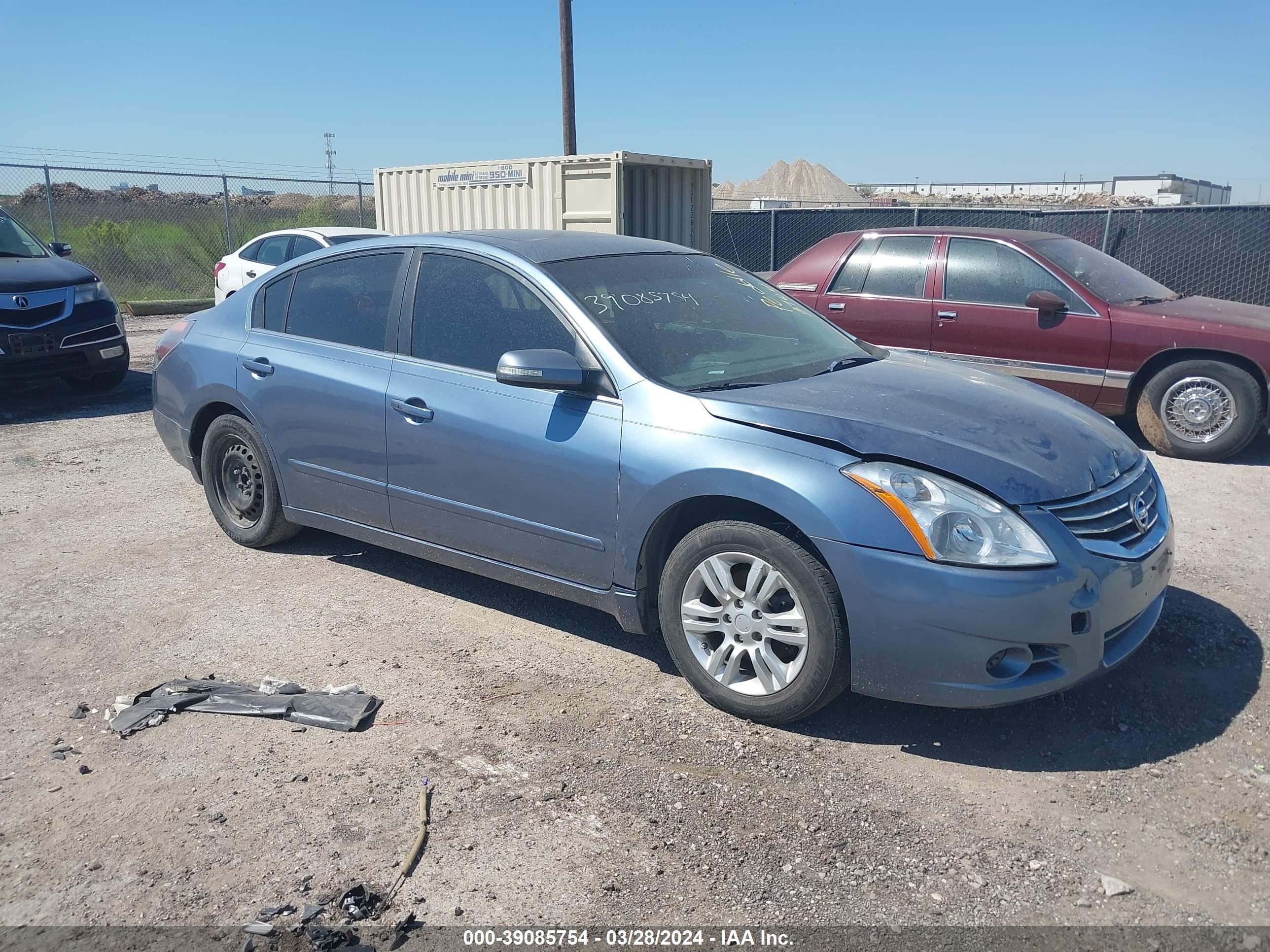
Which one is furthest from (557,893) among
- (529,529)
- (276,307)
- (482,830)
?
(276,307)

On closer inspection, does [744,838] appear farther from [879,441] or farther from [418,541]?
[418,541]

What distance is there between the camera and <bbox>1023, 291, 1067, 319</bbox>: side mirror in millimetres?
8039

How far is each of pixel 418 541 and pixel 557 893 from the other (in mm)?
2219

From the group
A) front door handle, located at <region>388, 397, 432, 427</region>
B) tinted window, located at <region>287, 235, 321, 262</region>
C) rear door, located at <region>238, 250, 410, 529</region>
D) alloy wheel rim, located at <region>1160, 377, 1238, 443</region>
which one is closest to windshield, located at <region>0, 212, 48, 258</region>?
tinted window, located at <region>287, 235, 321, 262</region>

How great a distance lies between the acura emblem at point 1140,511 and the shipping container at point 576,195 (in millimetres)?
7949

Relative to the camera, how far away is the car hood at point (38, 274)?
9539 millimetres

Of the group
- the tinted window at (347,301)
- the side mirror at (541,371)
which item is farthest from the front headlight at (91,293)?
the side mirror at (541,371)

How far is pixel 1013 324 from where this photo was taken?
8.32 m

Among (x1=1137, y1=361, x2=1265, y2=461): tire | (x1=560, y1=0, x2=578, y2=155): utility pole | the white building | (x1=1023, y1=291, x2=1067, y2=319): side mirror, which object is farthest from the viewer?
the white building

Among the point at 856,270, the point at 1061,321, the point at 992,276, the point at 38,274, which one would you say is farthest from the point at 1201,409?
the point at 38,274

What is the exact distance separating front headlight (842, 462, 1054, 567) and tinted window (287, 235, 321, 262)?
11.0 metres

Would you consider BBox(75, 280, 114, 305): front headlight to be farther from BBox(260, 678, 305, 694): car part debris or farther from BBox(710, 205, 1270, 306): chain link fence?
BBox(710, 205, 1270, 306): chain link fence

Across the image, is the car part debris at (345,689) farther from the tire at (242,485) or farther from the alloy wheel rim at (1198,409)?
the alloy wheel rim at (1198,409)

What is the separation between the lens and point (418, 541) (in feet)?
15.6
